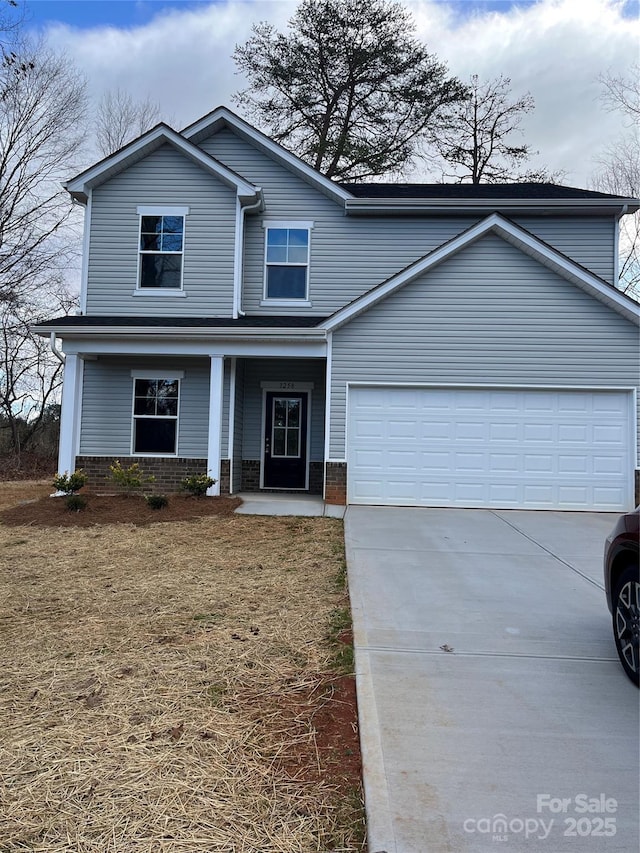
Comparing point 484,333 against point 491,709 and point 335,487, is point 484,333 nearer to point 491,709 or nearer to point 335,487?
point 335,487

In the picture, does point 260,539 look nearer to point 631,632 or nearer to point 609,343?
point 631,632

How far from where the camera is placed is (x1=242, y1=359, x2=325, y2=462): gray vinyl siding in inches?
511

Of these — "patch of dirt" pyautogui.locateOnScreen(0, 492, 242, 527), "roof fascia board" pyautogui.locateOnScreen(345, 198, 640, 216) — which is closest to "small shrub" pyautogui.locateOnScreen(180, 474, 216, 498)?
"patch of dirt" pyautogui.locateOnScreen(0, 492, 242, 527)

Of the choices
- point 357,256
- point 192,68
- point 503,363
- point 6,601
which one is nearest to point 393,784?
point 6,601

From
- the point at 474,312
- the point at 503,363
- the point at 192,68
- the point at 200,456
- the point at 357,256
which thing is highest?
the point at 192,68

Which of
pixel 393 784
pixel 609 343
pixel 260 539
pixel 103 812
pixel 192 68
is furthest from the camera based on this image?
pixel 192 68

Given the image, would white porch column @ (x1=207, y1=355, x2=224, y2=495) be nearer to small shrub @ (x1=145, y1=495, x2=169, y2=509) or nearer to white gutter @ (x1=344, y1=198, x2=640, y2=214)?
small shrub @ (x1=145, y1=495, x2=169, y2=509)

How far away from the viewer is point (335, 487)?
10.7 m

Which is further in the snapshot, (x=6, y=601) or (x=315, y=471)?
(x=315, y=471)

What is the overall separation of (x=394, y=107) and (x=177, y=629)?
22.6 meters

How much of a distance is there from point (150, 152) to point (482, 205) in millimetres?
7557

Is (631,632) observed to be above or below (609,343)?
below

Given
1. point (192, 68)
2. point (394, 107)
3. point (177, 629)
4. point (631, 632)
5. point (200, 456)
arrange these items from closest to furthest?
point (631, 632) < point (177, 629) < point (200, 456) < point (192, 68) < point (394, 107)

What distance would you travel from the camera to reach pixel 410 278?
10.7 m
